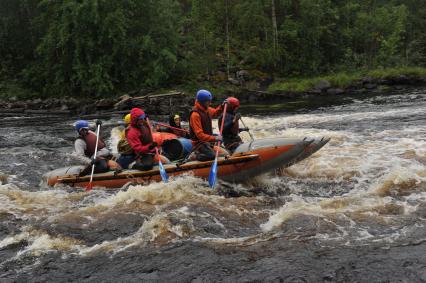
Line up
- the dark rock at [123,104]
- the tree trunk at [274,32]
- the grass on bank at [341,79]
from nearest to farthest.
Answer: the dark rock at [123,104], the grass on bank at [341,79], the tree trunk at [274,32]

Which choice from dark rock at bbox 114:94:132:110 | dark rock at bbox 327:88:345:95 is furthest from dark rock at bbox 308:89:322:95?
dark rock at bbox 114:94:132:110

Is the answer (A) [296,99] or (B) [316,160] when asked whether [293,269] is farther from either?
(A) [296,99]

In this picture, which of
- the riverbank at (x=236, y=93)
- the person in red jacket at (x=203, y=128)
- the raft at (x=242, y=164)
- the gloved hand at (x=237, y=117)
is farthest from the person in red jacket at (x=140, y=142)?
the riverbank at (x=236, y=93)

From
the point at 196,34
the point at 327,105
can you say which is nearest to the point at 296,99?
the point at 327,105

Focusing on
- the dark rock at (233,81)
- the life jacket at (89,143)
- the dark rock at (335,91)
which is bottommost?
the dark rock at (335,91)

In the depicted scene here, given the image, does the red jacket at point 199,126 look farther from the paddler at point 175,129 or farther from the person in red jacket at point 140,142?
the paddler at point 175,129

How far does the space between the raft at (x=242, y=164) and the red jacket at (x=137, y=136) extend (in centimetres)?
41

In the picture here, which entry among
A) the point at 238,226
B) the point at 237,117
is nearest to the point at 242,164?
the point at 237,117

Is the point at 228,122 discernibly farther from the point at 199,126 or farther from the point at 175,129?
the point at 175,129

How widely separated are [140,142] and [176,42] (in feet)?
68.6

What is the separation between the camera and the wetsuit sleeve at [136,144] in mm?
8094

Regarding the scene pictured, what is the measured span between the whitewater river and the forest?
18.2 meters

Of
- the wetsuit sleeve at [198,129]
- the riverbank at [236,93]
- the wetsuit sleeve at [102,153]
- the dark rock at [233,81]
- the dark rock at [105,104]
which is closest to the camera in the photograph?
the wetsuit sleeve at [198,129]

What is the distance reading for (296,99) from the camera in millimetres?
24156
